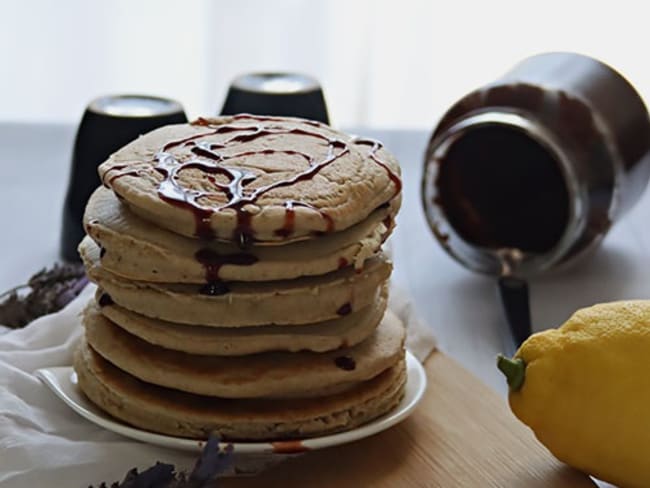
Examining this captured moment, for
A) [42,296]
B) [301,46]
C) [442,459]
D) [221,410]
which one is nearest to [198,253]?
[221,410]

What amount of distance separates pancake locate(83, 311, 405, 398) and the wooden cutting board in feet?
0.24

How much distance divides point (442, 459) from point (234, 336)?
243 millimetres

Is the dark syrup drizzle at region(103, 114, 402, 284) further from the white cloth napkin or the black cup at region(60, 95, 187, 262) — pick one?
the black cup at region(60, 95, 187, 262)

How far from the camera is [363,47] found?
8.68 feet

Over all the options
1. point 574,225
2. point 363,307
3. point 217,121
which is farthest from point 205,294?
point 574,225

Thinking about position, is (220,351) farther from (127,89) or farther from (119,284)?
(127,89)

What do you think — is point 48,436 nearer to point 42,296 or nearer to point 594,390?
point 42,296

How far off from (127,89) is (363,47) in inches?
20.7

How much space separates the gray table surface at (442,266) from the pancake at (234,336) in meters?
0.35

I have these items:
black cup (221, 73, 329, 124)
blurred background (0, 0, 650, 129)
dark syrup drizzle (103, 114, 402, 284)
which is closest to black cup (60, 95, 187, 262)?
black cup (221, 73, 329, 124)

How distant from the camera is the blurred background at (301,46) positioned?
2.58 meters

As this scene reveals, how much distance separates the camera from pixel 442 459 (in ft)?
3.77

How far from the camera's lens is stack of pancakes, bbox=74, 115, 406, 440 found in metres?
1.02

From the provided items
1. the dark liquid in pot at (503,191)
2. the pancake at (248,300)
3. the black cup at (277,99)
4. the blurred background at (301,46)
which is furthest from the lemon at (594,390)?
the blurred background at (301,46)
